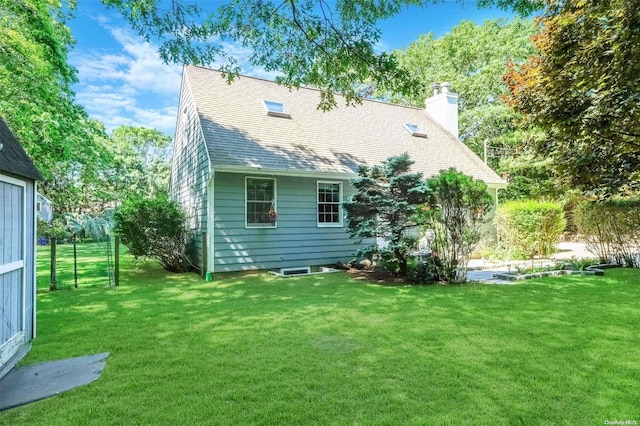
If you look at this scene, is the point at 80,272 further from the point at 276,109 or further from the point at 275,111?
the point at 276,109

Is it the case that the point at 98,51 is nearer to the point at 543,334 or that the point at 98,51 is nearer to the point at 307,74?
the point at 307,74

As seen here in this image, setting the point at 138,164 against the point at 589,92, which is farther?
the point at 138,164

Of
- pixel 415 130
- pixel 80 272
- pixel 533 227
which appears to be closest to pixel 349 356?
pixel 80 272

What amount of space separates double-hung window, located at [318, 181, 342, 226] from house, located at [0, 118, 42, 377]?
Result: 6947 millimetres

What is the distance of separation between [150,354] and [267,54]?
4.43m

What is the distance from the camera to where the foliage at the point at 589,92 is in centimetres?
451

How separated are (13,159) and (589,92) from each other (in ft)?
27.9

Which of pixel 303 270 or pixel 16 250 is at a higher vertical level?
pixel 16 250

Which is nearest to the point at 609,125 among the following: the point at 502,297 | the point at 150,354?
the point at 502,297

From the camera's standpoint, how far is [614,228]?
913cm

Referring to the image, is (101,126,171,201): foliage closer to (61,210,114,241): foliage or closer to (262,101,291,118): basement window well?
(61,210,114,241): foliage

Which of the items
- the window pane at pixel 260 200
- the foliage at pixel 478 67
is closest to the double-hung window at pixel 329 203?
the window pane at pixel 260 200

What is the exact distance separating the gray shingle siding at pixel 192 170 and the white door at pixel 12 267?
5.28m

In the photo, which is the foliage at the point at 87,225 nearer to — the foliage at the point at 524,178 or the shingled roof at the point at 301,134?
the shingled roof at the point at 301,134
